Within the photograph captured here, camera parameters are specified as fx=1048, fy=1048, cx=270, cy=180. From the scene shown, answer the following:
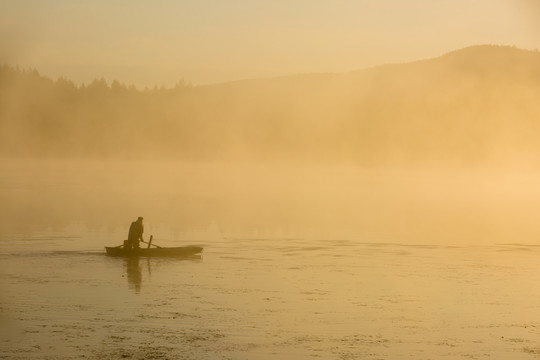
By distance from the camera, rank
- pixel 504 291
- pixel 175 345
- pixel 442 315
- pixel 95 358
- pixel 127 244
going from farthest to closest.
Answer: pixel 127 244 → pixel 504 291 → pixel 442 315 → pixel 175 345 → pixel 95 358

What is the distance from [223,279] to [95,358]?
16.3 metres

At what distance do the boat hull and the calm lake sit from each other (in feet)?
3.01

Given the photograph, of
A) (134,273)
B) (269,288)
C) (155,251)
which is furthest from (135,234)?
(269,288)

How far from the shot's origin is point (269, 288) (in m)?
41.1

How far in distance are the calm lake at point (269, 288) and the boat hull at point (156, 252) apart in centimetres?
92

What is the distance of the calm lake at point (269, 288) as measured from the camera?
97.8 feet

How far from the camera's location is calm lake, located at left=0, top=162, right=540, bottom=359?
97.8ft

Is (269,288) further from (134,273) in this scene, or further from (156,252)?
(156,252)

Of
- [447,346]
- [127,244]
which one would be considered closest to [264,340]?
[447,346]

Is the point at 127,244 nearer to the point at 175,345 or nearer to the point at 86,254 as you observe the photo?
the point at 86,254

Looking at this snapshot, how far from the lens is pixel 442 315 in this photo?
35.8m

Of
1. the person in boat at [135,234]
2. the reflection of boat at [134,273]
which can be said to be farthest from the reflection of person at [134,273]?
the person in boat at [135,234]

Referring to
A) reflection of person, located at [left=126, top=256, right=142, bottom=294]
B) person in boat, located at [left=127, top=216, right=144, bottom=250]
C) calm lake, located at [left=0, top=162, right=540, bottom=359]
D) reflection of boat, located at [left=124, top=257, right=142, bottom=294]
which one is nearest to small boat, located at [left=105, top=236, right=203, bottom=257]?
person in boat, located at [left=127, top=216, right=144, bottom=250]

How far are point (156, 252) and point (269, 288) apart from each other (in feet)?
33.9
